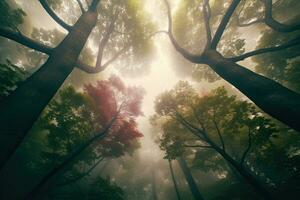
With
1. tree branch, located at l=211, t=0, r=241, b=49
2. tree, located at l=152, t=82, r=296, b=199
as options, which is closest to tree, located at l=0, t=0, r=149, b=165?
tree branch, located at l=211, t=0, r=241, b=49

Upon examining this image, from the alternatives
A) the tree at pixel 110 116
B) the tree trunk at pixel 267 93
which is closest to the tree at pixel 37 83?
the tree trunk at pixel 267 93

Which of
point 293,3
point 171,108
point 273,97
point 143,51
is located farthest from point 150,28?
point 273,97

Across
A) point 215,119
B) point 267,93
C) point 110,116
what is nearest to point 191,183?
point 215,119

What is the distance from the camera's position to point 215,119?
1018 centimetres

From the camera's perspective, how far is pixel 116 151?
11305 millimetres

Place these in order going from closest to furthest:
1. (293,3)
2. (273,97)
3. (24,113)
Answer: (24,113) < (273,97) < (293,3)

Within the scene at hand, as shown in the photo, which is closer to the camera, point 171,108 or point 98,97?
point 98,97

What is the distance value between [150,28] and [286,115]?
1143cm

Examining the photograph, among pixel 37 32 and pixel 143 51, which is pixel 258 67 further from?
pixel 37 32

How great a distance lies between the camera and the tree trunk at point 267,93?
10.9 ft

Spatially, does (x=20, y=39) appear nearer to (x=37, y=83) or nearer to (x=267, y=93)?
(x=37, y=83)

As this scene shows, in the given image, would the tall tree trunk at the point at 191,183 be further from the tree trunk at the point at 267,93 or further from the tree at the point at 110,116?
the tree trunk at the point at 267,93

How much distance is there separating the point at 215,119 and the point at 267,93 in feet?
21.8

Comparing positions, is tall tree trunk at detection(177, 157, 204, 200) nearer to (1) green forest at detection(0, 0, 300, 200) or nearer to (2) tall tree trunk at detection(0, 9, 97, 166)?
(1) green forest at detection(0, 0, 300, 200)
